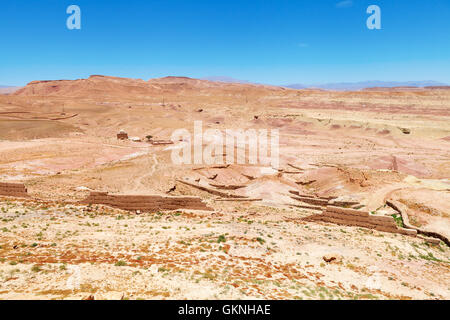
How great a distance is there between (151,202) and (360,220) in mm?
9648

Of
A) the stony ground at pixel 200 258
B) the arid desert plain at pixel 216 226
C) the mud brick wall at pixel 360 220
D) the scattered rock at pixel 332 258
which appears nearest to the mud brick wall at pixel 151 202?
the arid desert plain at pixel 216 226

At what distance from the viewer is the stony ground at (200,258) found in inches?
282

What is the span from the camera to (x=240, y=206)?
1770cm

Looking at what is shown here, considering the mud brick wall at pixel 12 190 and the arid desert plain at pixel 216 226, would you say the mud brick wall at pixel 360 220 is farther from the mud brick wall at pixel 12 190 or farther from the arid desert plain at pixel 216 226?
the mud brick wall at pixel 12 190

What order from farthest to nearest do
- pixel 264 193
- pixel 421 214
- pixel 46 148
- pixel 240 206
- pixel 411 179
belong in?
pixel 46 148 < pixel 411 179 < pixel 264 193 < pixel 240 206 < pixel 421 214

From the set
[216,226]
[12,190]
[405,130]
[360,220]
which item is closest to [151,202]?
[216,226]

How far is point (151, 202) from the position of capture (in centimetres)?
1482

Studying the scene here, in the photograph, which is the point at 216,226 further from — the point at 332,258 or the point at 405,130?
the point at 405,130

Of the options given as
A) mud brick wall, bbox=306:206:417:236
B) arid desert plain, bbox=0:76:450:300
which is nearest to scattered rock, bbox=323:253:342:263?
arid desert plain, bbox=0:76:450:300
